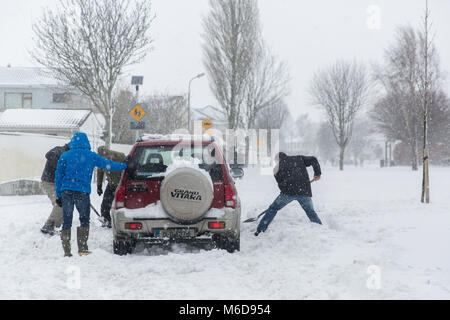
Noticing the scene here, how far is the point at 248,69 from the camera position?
93.6 feet

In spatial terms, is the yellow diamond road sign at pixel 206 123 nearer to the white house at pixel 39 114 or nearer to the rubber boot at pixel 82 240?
the white house at pixel 39 114

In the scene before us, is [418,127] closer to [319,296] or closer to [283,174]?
[283,174]

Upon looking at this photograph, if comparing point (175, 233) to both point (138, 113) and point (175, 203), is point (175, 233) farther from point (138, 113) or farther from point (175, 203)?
point (138, 113)

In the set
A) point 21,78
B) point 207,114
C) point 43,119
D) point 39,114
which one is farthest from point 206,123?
point 207,114

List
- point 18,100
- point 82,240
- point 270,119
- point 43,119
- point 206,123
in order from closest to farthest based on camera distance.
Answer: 1. point 82,240
2. point 206,123
3. point 43,119
4. point 18,100
5. point 270,119

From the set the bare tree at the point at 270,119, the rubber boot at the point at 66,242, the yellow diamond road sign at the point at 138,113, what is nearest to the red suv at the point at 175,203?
the rubber boot at the point at 66,242

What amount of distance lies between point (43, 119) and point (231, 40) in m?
14.5

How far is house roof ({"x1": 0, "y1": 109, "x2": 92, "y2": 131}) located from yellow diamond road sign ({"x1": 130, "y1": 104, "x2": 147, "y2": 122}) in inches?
677

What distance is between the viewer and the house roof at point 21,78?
43.4 metres

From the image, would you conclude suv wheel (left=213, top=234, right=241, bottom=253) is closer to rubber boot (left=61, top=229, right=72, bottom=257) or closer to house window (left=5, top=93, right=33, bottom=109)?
rubber boot (left=61, top=229, right=72, bottom=257)

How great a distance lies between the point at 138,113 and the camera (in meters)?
14.1

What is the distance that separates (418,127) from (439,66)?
5.14 meters

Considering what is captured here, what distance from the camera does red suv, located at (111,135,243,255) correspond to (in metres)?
5.21
